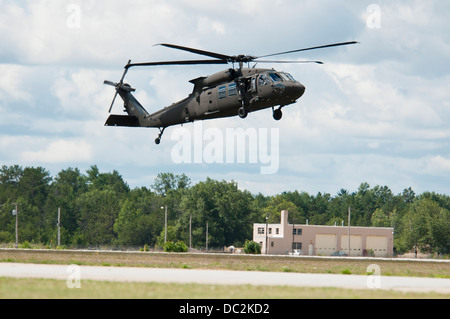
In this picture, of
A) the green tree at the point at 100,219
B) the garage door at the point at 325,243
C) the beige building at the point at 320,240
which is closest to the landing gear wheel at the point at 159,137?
the beige building at the point at 320,240

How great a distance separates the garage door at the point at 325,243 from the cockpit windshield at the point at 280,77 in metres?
96.2

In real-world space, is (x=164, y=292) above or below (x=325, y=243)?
above

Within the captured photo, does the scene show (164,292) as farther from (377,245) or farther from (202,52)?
(377,245)

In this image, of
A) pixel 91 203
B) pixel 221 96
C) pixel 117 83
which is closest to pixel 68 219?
pixel 91 203

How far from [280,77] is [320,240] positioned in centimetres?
9789

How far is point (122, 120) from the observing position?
50875mm

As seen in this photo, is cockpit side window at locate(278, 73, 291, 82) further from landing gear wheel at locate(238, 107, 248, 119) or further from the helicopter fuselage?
landing gear wheel at locate(238, 107, 248, 119)

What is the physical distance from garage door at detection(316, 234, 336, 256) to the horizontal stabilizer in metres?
87.0

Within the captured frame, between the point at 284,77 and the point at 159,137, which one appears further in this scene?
the point at 159,137

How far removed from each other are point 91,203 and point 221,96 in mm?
161387

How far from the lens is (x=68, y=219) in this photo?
187625mm

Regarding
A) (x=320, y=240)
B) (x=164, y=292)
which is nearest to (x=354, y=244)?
(x=320, y=240)

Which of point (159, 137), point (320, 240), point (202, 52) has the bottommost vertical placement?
point (320, 240)
